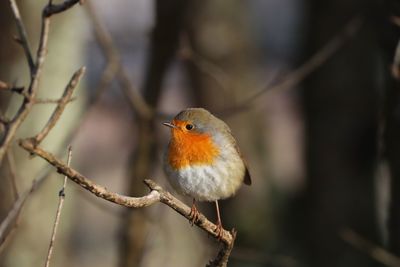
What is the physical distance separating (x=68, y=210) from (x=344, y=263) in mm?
2355

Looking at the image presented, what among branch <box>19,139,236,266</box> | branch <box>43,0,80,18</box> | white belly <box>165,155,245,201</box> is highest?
white belly <box>165,155,245,201</box>

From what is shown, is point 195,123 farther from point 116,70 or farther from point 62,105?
point 62,105

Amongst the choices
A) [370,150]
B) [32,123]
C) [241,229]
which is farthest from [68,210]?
[370,150]

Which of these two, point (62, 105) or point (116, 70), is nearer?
point (62, 105)

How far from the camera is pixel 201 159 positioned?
11.1ft

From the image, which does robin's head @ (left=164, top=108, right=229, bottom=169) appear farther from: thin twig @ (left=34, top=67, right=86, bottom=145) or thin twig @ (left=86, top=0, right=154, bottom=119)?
thin twig @ (left=34, top=67, right=86, bottom=145)

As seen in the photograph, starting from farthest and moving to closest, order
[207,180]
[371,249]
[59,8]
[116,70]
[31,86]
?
[371,249], [116,70], [207,180], [59,8], [31,86]

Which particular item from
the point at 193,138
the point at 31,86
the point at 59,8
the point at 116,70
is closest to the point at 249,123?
the point at 116,70

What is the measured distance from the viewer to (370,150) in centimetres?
538

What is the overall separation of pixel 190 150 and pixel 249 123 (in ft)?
12.3

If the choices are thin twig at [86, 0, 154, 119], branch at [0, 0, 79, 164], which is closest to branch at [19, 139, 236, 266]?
branch at [0, 0, 79, 164]

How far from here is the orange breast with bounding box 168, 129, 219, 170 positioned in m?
3.35

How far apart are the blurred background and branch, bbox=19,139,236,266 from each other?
31.0 inches

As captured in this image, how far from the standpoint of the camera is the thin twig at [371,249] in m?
4.03
